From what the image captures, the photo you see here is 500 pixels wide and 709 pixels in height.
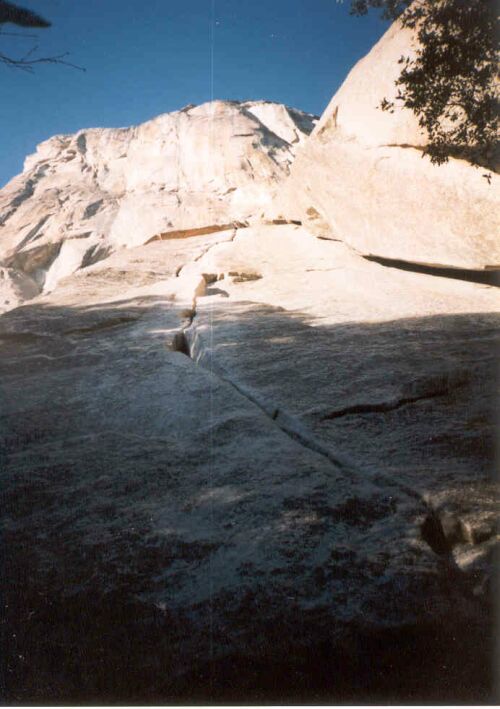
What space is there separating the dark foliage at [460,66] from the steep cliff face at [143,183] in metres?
14.5

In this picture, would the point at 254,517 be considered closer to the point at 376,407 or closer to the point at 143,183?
the point at 376,407

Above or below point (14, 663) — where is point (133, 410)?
above

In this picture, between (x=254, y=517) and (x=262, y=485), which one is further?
(x=262, y=485)

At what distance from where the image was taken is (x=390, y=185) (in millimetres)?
7410

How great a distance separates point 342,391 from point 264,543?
5.74 feet

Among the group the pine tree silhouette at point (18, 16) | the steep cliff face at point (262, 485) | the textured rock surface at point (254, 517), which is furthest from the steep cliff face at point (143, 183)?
the textured rock surface at point (254, 517)

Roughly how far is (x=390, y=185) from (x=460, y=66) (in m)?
2.94

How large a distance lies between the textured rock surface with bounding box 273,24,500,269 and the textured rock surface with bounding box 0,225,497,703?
2463 millimetres

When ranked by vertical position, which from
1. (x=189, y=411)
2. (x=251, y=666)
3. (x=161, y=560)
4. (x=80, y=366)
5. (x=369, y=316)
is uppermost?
(x=369, y=316)

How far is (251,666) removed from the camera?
5.00 feet

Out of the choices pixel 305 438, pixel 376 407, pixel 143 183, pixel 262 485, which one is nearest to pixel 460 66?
pixel 376 407

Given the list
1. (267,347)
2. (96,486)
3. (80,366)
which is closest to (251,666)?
(96,486)

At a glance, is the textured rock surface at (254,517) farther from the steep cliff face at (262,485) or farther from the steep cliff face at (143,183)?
the steep cliff face at (143,183)

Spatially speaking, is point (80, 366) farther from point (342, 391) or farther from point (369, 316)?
point (369, 316)
